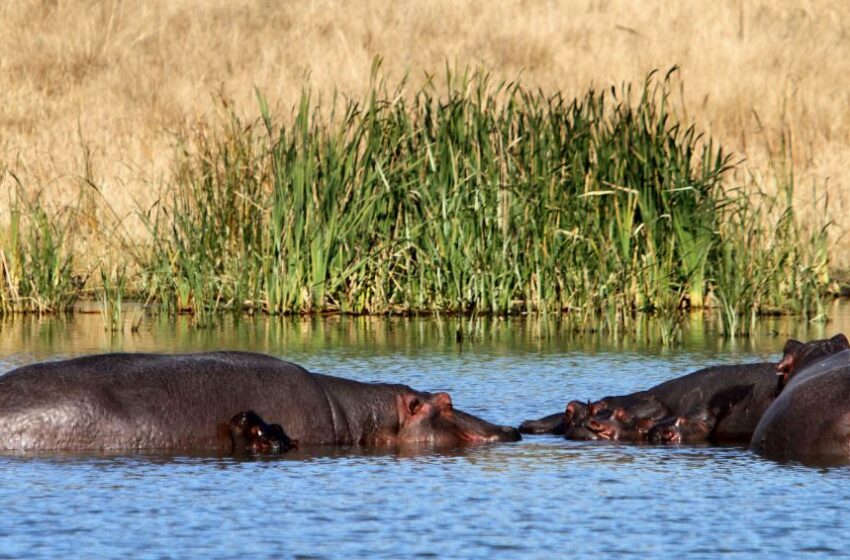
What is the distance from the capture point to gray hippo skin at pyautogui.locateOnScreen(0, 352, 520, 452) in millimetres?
7137

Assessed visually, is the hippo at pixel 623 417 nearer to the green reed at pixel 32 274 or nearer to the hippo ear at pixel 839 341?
the hippo ear at pixel 839 341

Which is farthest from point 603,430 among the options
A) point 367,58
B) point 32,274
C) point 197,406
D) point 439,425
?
point 367,58

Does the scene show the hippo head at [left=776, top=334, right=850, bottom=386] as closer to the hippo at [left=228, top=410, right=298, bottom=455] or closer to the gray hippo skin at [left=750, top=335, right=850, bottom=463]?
the gray hippo skin at [left=750, top=335, right=850, bottom=463]

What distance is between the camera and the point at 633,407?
8250 millimetres

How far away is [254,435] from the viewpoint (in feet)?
23.8

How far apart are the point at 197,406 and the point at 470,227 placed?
613 centimetres

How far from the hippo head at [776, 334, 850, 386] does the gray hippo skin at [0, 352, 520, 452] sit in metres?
1.22

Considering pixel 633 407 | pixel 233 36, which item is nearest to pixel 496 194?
pixel 633 407

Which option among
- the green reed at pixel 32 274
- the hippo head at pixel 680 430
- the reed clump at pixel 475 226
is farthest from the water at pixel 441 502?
the green reed at pixel 32 274

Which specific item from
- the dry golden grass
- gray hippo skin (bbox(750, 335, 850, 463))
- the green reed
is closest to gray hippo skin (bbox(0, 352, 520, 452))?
gray hippo skin (bbox(750, 335, 850, 463))

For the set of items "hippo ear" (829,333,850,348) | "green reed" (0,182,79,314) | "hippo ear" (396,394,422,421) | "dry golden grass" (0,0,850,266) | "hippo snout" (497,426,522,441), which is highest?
"dry golden grass" (0,0,850,266)

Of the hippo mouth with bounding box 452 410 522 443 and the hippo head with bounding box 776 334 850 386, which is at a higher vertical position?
the hippo head with bounding box 776 334 850 386

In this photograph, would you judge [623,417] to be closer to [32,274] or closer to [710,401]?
[710,401]

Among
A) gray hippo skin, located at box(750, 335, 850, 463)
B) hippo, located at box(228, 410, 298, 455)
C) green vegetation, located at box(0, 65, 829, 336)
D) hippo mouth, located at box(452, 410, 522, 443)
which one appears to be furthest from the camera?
green vegetation, located at box(0, 65, 829, 336)
